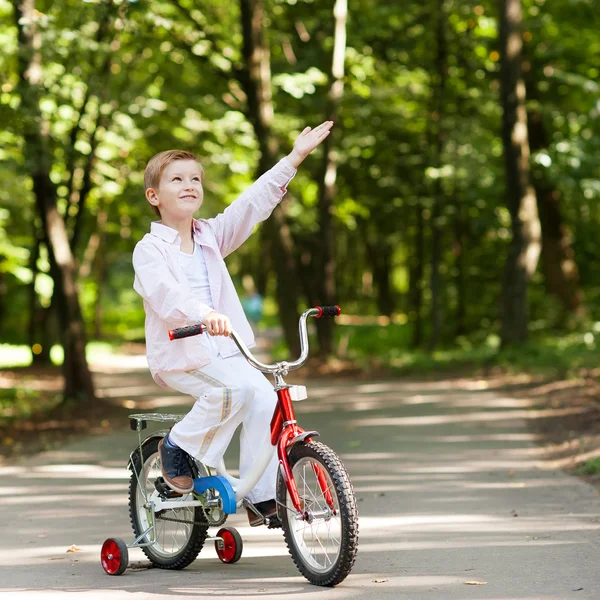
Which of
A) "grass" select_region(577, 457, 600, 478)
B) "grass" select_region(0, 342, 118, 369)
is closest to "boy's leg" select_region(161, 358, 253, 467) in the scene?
"grass" select_region(577, 457, 600, 478)

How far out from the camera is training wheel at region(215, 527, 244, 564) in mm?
5840

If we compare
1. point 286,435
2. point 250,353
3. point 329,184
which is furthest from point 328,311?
point 329,184

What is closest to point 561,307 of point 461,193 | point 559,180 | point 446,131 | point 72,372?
point 461,193

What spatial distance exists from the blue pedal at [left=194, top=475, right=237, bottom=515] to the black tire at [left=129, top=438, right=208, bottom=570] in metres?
0.14

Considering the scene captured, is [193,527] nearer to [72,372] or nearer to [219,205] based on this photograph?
[72,372]

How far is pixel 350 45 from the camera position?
21.5 meters

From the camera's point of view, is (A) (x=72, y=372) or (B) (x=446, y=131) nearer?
(A) (x=72, y=372)

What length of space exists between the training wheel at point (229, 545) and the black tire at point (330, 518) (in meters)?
0.59

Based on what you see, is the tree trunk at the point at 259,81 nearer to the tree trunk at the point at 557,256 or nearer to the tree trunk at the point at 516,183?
the tree trunk at the point at 516,183

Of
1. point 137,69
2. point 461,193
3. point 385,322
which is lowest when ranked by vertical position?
point 385,322

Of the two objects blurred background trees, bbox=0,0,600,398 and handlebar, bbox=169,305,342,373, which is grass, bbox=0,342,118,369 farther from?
handlebar, bbox=169,305,342,373

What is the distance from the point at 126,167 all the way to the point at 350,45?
16.9 ft

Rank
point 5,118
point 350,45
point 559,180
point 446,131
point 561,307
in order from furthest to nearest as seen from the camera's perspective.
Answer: point 561,307
point 446,131
point 350,45
point 559,180
point 5,118

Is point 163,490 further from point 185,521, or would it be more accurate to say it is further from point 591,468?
point 591,468
